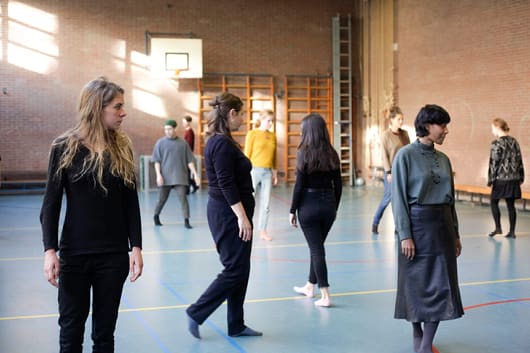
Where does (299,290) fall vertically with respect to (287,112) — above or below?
below

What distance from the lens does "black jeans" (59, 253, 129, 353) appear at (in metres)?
2.64

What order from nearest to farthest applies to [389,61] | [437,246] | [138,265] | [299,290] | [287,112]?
[138,265] → [437,246] → [299,290] → [389,61] → [287,112]

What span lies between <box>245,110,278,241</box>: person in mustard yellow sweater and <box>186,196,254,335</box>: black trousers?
3.97 metres

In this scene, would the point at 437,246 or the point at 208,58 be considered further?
the point at 208,58

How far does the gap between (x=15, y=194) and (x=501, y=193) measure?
1180 centimetres

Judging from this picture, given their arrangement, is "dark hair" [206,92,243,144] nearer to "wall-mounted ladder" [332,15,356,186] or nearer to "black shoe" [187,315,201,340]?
"black shoe" [187,315,201,340]

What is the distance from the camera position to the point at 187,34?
1717 centimetres

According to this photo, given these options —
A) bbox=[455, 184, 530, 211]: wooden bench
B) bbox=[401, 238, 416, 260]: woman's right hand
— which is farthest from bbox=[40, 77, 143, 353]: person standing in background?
bbox=[455, 184, 530, 211]: wooden bench

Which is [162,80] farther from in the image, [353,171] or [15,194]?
[353,171]

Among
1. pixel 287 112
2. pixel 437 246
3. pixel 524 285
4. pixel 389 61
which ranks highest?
pixel 389 61

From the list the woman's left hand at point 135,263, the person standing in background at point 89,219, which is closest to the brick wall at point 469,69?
the woman's left hand at point 135,263

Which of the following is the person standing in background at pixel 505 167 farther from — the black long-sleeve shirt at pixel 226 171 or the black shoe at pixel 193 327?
the black shoe at pixel 193 327

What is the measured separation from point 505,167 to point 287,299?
4488 millimetres

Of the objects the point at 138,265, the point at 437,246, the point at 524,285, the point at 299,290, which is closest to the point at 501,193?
the point at 524,285
